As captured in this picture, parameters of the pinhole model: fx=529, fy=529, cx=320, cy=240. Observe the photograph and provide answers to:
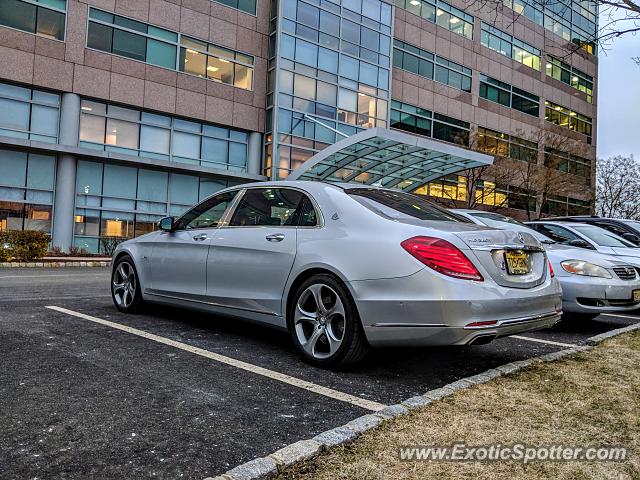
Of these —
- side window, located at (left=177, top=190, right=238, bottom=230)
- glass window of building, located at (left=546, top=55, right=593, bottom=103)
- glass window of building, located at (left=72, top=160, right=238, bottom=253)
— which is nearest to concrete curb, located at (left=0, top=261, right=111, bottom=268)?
glass window of building, located at (left=72, top=160, right=238, bottom=253)

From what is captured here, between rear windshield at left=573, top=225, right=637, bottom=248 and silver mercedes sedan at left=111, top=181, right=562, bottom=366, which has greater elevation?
rear windshield at left=573, top=225, right=637, bottom=248

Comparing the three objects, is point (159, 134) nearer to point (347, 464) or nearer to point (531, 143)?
point (347, 464)

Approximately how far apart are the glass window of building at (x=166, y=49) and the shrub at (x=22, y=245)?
967 centimetres

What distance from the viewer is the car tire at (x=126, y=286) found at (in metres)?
6.15

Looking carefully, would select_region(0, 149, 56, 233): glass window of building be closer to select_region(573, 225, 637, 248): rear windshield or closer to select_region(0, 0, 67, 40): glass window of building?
select_region(0, 0, 67, 40): glass window of building

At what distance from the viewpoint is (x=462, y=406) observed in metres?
3.21

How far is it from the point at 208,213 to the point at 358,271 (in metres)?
2.27

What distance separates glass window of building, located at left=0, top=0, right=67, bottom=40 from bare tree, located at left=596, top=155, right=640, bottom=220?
38.8 metres

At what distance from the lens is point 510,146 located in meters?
38.7

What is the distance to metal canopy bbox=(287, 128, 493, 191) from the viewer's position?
2070cm

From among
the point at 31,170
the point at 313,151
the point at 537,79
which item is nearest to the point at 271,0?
the point at 313,151

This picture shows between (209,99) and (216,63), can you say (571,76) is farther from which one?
(209,99)

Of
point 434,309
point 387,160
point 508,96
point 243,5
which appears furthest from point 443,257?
point 508,96

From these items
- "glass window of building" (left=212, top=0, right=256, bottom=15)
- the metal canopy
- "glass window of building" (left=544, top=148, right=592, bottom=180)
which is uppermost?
"glass window of building" (left=212, top=0, right=256, bottom=15)
